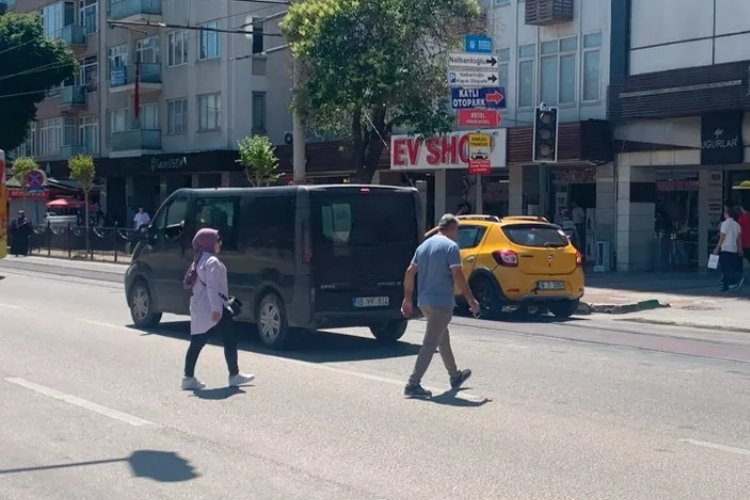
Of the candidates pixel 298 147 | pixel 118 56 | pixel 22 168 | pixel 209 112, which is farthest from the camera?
pixel 118 56

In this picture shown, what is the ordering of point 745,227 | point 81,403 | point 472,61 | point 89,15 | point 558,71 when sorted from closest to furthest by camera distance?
point 81,403, point 472,61, point 745,227, point 558,71, point 89,15

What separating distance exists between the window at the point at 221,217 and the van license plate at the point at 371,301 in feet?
6.22

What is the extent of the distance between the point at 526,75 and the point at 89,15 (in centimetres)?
3148

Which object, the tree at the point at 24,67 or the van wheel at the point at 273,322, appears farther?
the tree at the point at 24,67

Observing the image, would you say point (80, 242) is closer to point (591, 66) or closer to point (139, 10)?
point (139, 10)

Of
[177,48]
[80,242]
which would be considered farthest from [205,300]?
[177,48]

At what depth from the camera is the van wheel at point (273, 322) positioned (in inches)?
583

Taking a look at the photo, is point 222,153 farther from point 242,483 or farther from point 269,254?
point 242,483

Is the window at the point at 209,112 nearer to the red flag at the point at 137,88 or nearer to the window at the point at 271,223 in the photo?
the red flag at the point at 137,88

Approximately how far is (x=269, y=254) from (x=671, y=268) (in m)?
19.4

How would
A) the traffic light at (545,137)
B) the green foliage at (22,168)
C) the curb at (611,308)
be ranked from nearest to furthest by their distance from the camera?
1. the curb at (611,308)
2. the traffic light at (545,137)
3. the green foliage at (22,168)

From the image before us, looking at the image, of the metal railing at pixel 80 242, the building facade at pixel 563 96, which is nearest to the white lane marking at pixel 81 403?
the building facade at pixel 563 96

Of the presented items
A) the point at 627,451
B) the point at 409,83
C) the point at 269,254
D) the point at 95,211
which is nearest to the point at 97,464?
the point at 627,451

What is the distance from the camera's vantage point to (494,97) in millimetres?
23969
